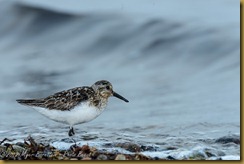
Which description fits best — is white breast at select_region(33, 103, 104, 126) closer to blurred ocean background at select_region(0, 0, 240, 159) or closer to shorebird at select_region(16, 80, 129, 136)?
shorebird at select_region(16, 80, 129, 136)

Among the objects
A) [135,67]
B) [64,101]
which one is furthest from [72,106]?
[135,67]

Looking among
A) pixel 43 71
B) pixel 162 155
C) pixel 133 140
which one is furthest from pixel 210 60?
pixel 162 155

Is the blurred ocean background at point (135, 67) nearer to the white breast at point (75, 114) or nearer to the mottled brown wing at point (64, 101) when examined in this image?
the white breast at point (75, 114)

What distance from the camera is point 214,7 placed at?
11.2m

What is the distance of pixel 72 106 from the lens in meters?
7.09

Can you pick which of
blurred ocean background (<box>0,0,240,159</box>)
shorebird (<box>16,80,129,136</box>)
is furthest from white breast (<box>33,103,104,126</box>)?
blurred ocean background (<box>0,0,240,159</box>)

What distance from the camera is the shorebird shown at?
23.1 feet

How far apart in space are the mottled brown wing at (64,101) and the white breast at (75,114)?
0.14 feet

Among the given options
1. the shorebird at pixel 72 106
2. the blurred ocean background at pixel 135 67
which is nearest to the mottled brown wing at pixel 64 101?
the shorebird at pixel 72 106

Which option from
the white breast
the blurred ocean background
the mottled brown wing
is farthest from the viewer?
the blurred ocean background

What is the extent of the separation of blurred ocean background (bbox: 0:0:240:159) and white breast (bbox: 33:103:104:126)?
243 millimetres

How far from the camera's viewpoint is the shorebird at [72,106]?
704 cm

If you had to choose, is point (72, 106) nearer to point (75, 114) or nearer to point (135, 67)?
point (75, 114)

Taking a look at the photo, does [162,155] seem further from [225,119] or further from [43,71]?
[43,71]
